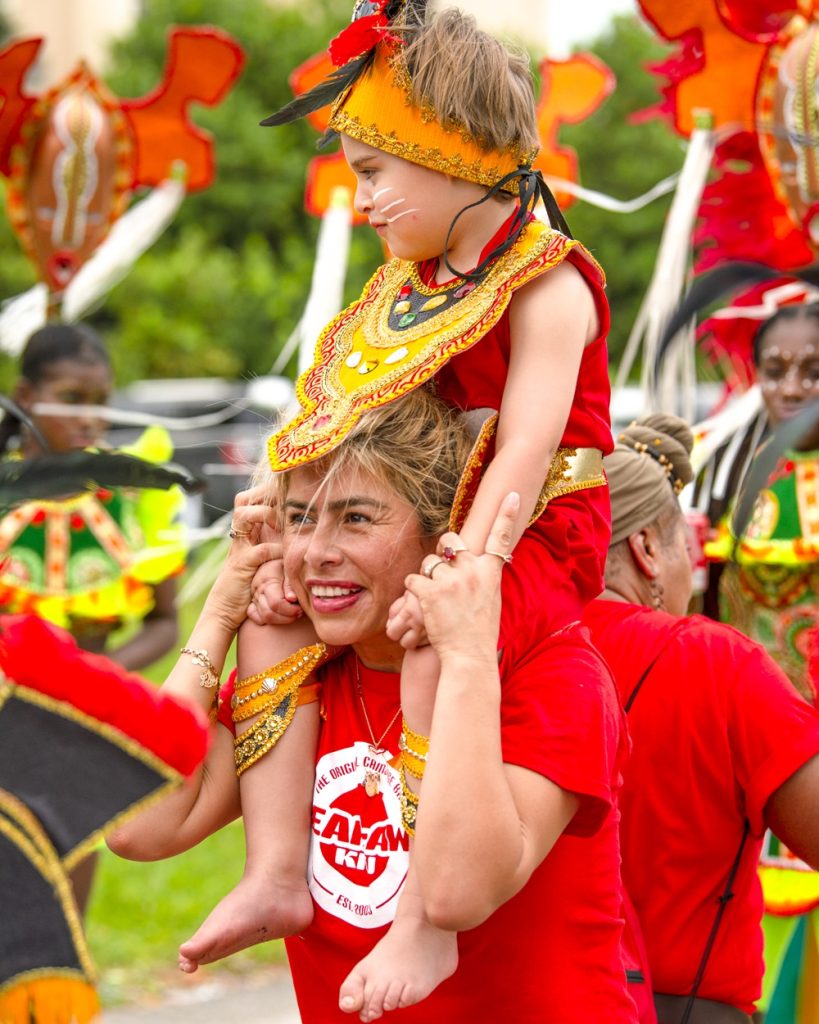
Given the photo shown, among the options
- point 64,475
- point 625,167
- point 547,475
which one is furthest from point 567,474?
point 625,167

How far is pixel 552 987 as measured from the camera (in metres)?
2.02

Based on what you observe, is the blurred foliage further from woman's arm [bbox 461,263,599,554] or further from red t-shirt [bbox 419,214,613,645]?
woman's arm [bbox 461,263,599,554]

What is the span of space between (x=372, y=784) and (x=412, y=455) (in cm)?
43

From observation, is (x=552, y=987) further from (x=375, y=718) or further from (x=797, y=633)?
(x=797, y=633)

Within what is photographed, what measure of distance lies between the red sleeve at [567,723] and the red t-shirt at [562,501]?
6 centimetres

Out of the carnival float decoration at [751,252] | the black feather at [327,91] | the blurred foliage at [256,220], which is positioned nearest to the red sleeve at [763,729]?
the black feather at [327,91]

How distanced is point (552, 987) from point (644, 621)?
702mm

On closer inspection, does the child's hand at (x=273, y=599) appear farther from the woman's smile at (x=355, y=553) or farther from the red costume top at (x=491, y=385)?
the red costume top at (x=491, y=385)

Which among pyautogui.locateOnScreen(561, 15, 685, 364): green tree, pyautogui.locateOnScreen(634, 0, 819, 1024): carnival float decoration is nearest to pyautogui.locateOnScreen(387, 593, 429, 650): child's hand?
pyautogui.locateOnScreen(634, 0, 819, 1024): carnival float decoration

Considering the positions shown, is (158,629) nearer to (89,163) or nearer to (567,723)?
(89,163)

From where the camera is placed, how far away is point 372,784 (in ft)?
6.94

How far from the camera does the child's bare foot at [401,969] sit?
6.23ft

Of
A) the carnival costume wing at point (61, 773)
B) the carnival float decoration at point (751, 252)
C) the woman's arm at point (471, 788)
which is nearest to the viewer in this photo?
the carnival costume wing at point (61, 773)

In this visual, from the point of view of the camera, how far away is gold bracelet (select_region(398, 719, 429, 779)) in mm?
1932
